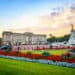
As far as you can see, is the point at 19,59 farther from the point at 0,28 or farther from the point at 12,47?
the point at 0,28

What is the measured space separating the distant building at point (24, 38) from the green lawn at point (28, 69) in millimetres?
322

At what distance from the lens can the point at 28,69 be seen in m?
5.29

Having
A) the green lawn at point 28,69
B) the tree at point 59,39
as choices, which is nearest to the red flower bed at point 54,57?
the green lawn at point 28,69

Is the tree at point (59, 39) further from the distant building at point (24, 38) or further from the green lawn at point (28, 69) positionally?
the green lawn at point (28, 69)

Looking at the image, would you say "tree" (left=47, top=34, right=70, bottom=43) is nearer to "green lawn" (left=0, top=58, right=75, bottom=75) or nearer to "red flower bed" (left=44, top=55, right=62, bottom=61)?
"red flower bed" (left=44, top=55, right=62, bottom=61)

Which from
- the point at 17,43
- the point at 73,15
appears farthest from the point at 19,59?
the point at 73,15

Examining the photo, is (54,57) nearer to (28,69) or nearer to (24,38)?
(28,69)

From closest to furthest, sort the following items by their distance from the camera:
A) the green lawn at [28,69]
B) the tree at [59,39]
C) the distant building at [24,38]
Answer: the green lawn at [28,69], the tree at [59,39], the distant building at [24,38]

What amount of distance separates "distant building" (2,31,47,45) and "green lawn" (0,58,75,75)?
0.32 meters

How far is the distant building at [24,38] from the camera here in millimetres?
5329

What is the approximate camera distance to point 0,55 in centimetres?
577

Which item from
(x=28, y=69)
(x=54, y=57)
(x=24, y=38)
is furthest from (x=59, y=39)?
(x=28, y=69)

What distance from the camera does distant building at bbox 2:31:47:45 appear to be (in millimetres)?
5329

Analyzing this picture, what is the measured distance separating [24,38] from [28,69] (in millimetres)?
479
